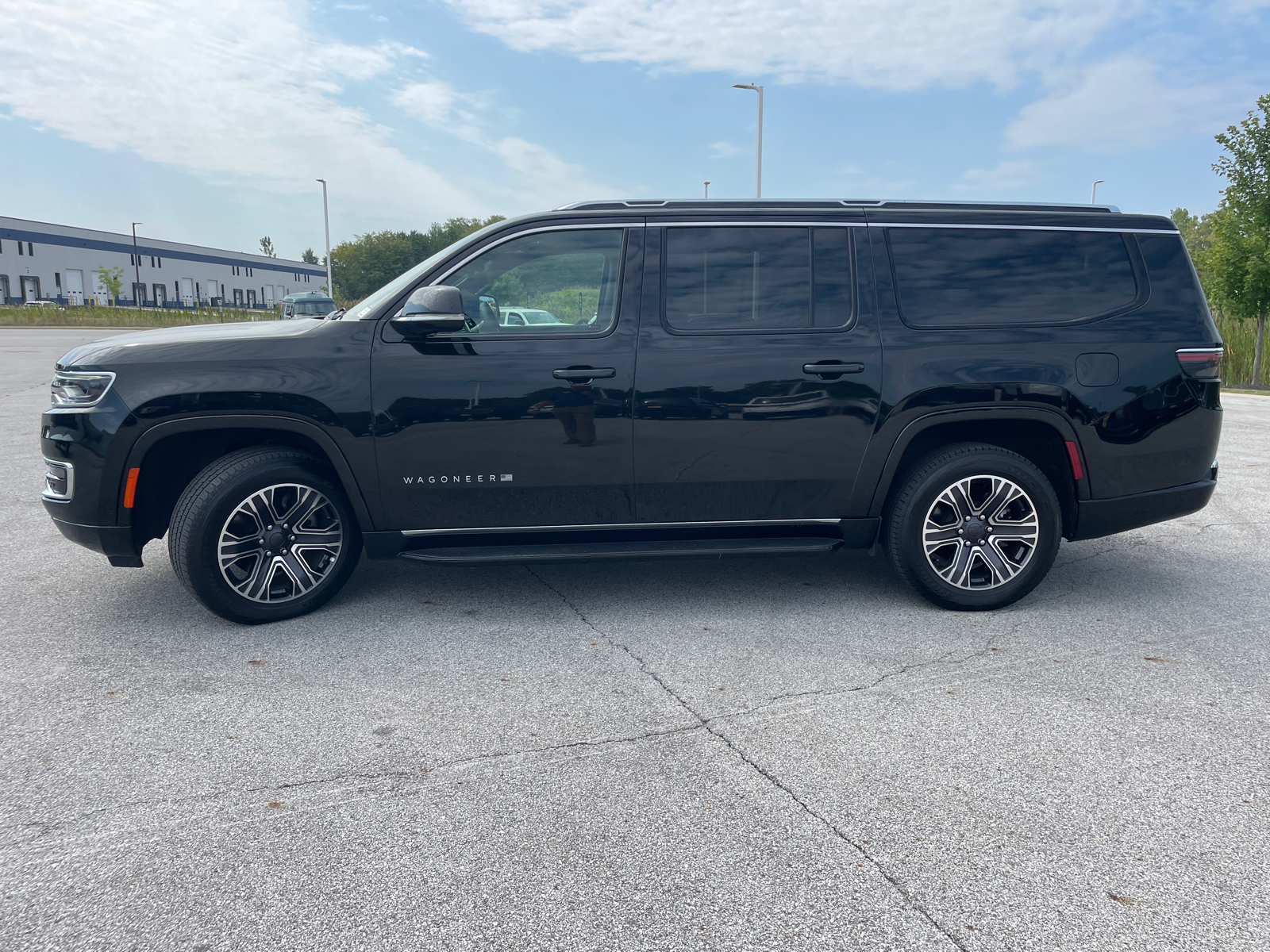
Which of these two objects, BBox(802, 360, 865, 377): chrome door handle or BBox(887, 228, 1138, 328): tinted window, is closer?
BBox(802, 360, 865, 377): chrome door handle

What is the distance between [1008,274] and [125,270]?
322ft

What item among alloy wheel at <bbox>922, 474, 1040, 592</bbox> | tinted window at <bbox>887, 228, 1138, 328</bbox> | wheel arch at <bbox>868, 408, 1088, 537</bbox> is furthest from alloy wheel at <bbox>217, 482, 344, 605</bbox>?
tinted window at <bbox>887, 228, 1138, 328</bbox>

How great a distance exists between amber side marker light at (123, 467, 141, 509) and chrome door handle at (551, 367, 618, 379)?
2015 mm

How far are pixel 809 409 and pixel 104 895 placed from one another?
3.37 meters

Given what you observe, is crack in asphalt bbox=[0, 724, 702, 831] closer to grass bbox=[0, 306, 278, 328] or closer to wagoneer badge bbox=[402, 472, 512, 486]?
wagoneer badge bbox=[402, 472, 512, 486]

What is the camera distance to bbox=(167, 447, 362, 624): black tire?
13.7ft

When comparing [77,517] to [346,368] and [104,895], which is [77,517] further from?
[104,895]

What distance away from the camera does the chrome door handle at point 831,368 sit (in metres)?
4.35

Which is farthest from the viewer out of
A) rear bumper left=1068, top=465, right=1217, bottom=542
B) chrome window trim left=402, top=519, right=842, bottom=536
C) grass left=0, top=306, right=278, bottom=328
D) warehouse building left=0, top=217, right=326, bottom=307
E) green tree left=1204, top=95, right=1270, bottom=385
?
warehouse building left=0, top=217, right=326, bottom=307

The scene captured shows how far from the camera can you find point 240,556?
4.28 m

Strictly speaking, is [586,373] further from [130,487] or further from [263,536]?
[130,487]

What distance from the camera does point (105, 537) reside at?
4.20m

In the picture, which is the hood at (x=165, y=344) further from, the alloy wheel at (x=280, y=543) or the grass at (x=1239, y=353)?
the grass at (x=1239, y=353)

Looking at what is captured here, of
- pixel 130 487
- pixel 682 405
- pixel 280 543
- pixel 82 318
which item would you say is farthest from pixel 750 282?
pixel 82 318
